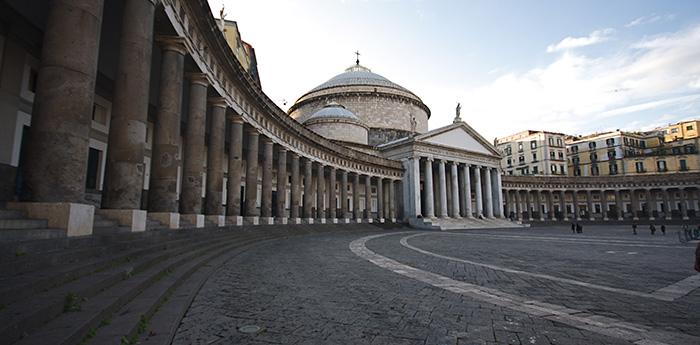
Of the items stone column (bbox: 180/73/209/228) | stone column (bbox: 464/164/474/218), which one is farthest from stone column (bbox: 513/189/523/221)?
stone column (bbox: 180/73/209/228)

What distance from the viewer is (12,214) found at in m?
4.96

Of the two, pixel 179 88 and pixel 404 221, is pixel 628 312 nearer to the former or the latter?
pixel 179 88

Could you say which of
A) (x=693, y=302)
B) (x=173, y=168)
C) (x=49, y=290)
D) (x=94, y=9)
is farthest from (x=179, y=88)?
(x=693, y=302)

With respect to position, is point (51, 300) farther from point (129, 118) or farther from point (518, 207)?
point (518, 207)

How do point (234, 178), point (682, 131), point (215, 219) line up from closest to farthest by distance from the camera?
point (215, 219)
point (234, 178)
point (682, 131)

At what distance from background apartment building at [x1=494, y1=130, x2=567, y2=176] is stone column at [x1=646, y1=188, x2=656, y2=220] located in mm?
15663

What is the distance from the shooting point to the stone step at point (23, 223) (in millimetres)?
4594

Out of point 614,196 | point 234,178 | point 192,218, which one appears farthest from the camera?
point 614,196

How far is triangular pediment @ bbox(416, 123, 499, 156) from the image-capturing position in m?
43.8

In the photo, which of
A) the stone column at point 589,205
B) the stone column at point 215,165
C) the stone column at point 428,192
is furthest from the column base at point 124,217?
the stone column at point 589,205

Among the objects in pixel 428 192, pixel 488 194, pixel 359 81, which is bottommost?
pixel 428 192

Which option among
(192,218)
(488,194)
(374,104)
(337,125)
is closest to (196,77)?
(192,218)

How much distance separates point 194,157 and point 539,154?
253 feet

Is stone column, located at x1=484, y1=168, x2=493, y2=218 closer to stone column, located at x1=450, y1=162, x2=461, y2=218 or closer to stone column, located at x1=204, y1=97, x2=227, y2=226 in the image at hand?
stone column, located at x1=450, y1=162, x2=461, y2=218
